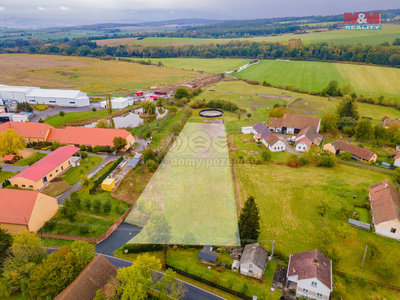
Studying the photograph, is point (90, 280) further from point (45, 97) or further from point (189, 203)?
point (45, 97)

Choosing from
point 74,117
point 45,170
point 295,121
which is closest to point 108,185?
point 45,170

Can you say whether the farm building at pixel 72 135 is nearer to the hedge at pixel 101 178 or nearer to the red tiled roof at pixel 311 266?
the hedge at pixel 101 178

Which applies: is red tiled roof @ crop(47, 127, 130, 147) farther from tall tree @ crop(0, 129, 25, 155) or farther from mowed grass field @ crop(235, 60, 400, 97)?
mowed grass field @ crop(235, 60, 400, 97)

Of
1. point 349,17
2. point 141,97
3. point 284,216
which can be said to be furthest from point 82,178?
point 349,17

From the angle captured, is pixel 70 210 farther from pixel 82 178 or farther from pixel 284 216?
pixel 284 216

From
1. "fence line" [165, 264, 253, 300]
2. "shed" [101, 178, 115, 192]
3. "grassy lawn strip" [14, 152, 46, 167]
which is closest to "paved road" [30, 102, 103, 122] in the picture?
"grassy lawn strip" [14, 152, 46, 167]
